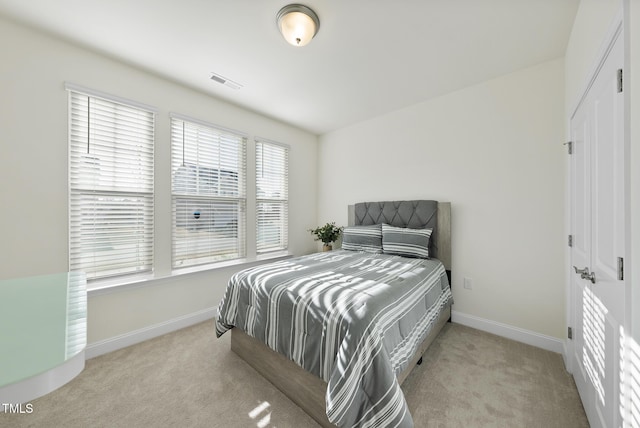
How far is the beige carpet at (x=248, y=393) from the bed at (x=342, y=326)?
16 cm

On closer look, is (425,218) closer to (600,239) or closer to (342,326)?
(600,239)

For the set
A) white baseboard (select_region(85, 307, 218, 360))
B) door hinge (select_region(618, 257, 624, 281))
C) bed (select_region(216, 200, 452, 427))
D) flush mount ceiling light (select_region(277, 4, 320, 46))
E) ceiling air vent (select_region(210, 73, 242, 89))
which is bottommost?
white baseboard (select_region(85, 307, 218, 360))

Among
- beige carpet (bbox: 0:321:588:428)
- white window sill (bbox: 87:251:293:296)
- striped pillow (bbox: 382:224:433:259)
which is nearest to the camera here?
beige carpet (bbox: 0:321:588:428)

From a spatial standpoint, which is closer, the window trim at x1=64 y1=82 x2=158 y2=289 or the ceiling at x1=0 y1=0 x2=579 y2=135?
the ceiling at x1=0 y1=0 x2=579 y2=135

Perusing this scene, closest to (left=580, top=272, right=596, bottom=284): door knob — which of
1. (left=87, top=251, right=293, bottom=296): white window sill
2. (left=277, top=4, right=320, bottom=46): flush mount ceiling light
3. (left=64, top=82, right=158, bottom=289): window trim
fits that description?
(left=277, top=4, right=320, bottom=46): flush mount ceiling light

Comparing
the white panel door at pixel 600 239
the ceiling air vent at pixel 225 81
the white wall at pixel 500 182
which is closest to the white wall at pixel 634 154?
the white panel door at pixel 600 239

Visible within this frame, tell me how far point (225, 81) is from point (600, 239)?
10.8 ft

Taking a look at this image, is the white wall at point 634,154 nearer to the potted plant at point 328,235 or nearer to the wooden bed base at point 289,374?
the wooden bed base at point 289,374

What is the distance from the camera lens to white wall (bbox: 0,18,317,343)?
1833mm

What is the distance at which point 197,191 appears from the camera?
2.90m

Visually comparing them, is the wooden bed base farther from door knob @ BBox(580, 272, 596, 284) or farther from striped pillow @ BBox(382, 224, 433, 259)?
door knob @ BBox(580, 272, 596, 284)

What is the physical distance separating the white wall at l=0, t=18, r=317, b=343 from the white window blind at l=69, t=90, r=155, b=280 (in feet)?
0.26

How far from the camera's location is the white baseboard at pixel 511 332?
7.23ft

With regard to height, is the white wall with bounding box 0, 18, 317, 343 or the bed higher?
the white wall with bounding box 0, 18, 317, 343
